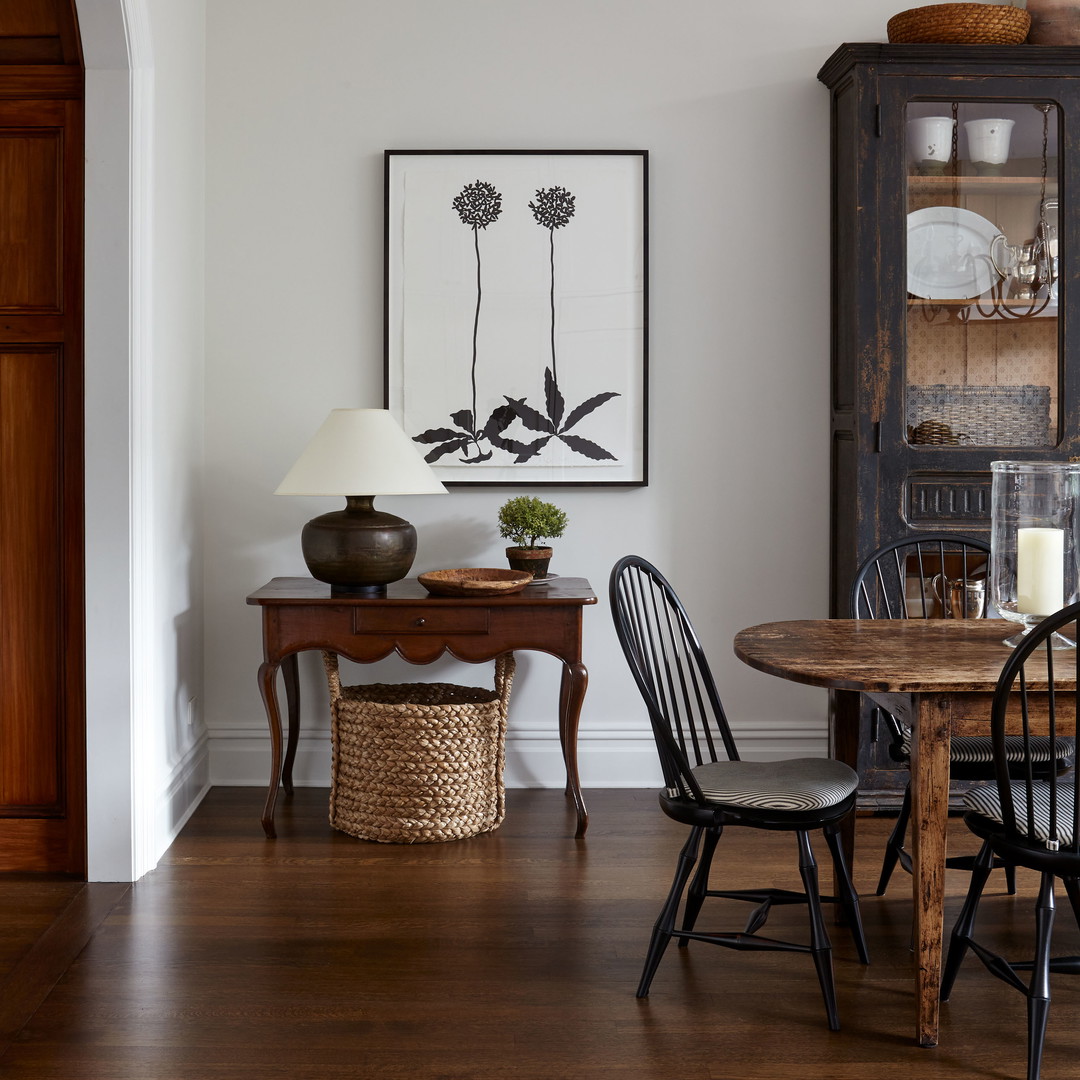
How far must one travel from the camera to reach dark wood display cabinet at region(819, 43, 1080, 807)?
3.41 meters

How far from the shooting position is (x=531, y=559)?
3566 mm

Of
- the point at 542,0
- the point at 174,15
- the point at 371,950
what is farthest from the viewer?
the point at 542,0

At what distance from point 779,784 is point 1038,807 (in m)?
0.48

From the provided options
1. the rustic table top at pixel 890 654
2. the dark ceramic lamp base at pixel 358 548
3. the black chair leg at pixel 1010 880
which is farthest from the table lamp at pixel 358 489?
the black chair leg at pixel 1010 880

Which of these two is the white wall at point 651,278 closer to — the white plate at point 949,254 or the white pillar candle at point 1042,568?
the white plate at point 949,254

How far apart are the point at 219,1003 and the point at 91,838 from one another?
2.79 feet

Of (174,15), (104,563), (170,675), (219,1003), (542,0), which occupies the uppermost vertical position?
(542,0)

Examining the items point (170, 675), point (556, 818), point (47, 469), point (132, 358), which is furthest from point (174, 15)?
point (556, 818)

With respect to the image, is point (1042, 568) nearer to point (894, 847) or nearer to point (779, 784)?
point (779, 784)

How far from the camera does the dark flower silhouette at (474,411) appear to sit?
12.2 ft

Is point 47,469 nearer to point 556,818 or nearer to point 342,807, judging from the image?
point 342,807

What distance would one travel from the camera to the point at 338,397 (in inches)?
149

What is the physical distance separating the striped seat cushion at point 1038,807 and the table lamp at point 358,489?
1.74 m

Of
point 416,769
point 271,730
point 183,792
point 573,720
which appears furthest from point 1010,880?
point 183,792
